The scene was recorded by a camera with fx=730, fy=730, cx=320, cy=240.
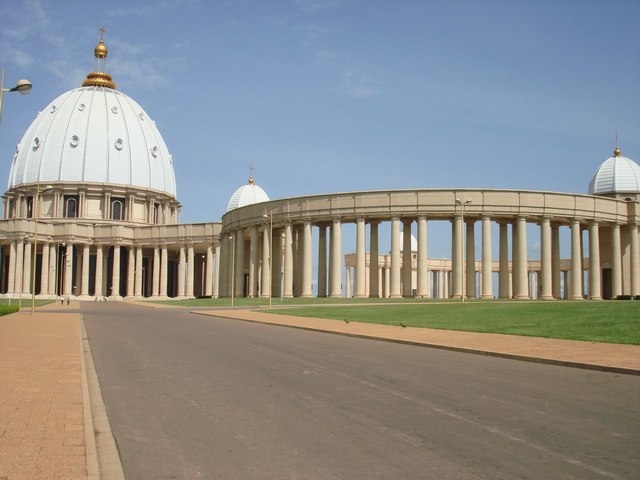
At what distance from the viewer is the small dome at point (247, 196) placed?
141 m

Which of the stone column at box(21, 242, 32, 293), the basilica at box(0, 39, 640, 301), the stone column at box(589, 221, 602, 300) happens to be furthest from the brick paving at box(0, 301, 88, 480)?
the stone column at box(21, 242, 32, 293)

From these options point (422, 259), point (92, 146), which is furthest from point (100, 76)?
point (422, 259)

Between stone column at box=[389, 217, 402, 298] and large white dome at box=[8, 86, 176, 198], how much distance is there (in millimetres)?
69335

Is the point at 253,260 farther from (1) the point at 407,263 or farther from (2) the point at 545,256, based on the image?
(2) the point at 545,256

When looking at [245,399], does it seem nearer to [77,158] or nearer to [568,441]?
[568,441]

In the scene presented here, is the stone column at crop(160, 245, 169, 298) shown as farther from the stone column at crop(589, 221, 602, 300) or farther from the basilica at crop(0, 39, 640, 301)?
the stone column at crop(589, 221, 602, 300)

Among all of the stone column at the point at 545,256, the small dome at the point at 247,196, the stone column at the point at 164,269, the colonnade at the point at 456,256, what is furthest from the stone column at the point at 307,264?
the small dome at the point at 247,196

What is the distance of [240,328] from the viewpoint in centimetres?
3328

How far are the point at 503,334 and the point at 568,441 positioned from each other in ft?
59.5

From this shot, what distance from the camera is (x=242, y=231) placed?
86938 mm

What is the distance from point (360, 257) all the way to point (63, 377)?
5685 centimetres

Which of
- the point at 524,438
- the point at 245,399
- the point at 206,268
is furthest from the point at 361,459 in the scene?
the point at 206,268

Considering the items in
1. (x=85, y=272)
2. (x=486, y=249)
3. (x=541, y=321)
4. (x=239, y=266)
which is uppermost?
(x=486, y=249)

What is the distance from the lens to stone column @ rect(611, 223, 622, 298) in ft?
247
